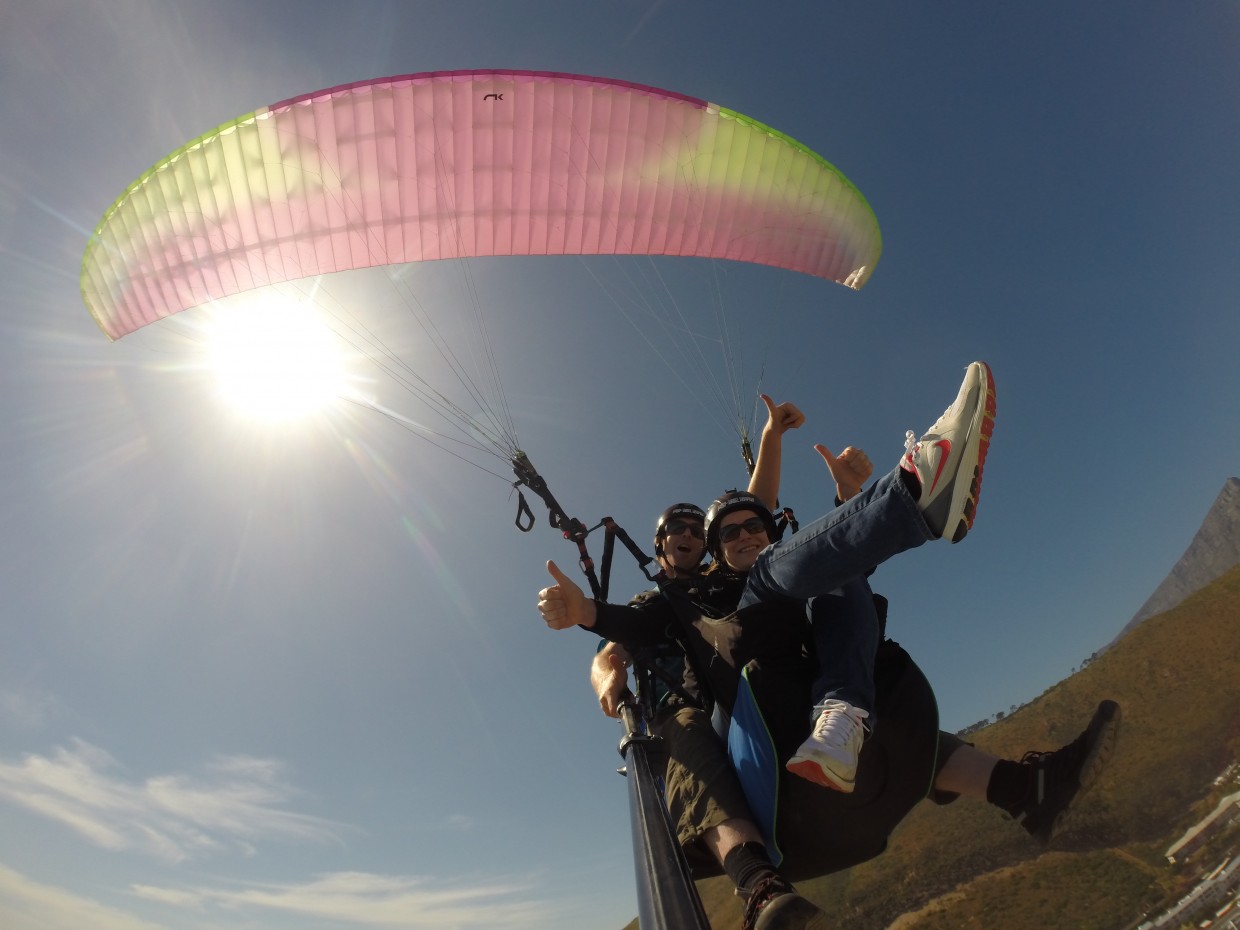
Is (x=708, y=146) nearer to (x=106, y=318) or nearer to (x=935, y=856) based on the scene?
(x=106, y=318)

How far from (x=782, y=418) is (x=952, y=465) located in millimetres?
2372

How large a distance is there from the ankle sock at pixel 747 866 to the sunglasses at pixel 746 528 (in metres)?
1.35

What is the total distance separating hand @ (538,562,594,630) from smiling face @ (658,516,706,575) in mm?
1408

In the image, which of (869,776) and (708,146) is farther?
(708,146)

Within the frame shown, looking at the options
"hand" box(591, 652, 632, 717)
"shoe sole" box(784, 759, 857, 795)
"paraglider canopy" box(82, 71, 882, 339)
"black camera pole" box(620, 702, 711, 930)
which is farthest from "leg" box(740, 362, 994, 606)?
"paraglider canopy" box(82, 71, 882, 339)

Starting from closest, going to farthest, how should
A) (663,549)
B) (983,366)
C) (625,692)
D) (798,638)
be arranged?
(983,366) → (798,638) → (625,692) → (663,549)

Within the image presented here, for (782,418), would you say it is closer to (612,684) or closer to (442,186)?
(612,684)

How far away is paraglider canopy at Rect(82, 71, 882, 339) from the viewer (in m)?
6.17

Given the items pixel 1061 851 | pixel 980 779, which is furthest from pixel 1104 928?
pixel 980 779

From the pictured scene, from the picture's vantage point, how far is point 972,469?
180 centimetres

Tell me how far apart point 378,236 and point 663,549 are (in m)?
5.13

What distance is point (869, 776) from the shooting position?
2.39 metres

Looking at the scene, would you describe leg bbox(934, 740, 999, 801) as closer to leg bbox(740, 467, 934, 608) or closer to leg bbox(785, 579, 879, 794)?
leg bbox(785, 579, 879, 794)

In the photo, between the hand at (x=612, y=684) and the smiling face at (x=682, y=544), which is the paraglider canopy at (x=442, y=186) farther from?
the hand at (x=612, y=684)
